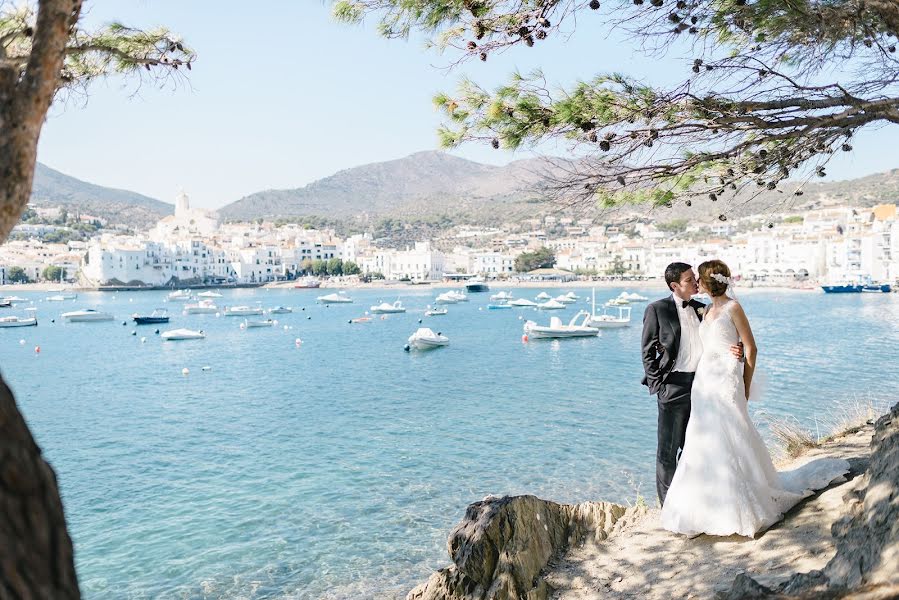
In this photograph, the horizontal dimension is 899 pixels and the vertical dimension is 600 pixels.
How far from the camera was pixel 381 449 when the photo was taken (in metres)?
14.6

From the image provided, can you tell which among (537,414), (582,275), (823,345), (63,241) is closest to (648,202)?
(537,414)

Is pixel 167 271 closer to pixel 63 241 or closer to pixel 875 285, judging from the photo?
pixel 63 241

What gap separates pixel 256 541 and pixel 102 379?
22.3 metres

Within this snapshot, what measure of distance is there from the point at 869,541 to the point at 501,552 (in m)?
2.26

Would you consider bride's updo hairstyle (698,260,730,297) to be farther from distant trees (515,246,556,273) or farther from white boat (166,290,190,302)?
distant trees (515,246,556,273)

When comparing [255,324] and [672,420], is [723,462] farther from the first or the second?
[255,324]

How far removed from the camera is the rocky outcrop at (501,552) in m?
4.11

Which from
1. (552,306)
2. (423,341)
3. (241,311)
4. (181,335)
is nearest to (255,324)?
(181,335)

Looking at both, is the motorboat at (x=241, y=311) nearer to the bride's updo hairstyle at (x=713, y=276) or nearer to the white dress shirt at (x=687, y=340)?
the white dress shirt at (x=687, y=340)

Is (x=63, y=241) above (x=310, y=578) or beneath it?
above

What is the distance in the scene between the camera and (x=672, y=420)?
4664mm

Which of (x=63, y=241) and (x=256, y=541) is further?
(x=63, y=241)

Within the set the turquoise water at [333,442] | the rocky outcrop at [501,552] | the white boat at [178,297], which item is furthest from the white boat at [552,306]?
the rocky outcrop at [501,552]

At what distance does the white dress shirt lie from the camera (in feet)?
14.9
